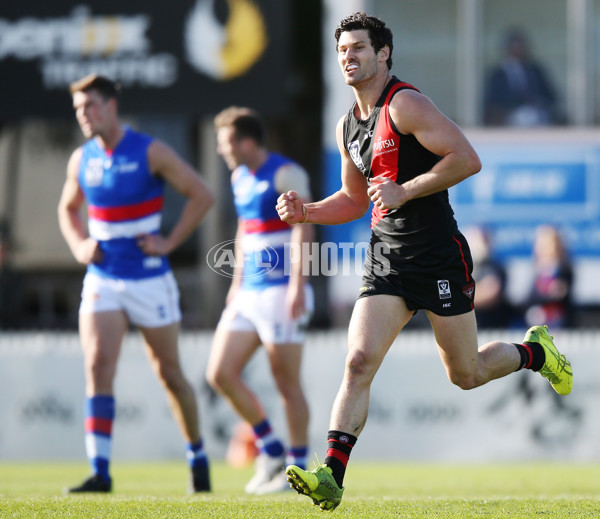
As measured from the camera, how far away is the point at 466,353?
612 centimetres

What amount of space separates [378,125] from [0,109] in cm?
1084

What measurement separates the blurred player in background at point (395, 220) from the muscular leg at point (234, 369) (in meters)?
2.35

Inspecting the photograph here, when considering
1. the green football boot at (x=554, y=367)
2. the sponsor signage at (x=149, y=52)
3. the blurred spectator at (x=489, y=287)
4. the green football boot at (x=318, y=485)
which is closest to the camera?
the green football boot at (x=318, y=485)

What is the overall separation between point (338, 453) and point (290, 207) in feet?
4.54

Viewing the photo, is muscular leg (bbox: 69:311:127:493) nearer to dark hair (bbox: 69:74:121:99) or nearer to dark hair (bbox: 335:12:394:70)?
dark hair (bbox: 69:74:121:99)

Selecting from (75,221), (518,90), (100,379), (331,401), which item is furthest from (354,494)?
(518,90)

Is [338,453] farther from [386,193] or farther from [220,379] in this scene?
[220,379]

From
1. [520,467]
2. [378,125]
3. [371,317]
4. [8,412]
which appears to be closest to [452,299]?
[371,317]

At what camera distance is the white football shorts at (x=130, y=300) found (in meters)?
7.71

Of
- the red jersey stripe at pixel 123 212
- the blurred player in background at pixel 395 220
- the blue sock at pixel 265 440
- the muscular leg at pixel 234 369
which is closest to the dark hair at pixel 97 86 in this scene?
the red jersey stripe at pixel 123 212

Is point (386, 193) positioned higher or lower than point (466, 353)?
higher

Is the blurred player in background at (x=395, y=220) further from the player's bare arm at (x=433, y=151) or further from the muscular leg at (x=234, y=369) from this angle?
the muscular leg at (x=234, y=369)

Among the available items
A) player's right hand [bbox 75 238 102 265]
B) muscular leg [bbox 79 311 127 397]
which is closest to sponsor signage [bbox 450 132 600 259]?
player's right hand [bbox 75 238 102 265]

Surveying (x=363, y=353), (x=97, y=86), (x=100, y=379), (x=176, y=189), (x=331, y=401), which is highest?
(x=97, y=86)
